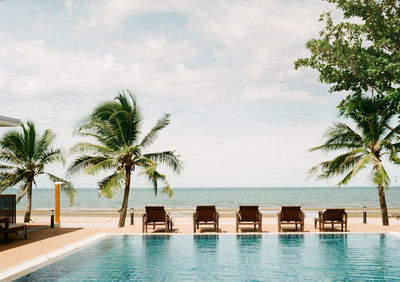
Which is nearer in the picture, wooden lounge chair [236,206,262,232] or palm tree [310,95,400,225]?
wooden lounge chair [236,206,262,232]

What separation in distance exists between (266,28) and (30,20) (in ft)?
29.4

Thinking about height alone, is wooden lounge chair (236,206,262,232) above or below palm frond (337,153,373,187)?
below

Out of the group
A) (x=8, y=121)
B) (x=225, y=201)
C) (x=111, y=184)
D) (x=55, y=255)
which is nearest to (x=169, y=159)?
(x=111, y=184)

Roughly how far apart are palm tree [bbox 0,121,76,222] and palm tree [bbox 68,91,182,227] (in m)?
4.39

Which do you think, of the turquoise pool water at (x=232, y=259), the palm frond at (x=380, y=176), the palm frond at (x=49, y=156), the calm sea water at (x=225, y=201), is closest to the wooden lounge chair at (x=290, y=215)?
the turquoise pool water at (x=232, y=259)

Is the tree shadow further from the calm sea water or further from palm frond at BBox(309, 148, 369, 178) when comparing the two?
the calm sea water

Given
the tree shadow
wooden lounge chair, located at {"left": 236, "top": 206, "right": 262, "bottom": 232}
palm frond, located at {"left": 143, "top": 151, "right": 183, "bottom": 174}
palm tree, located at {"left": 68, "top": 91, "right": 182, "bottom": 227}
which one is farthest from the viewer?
palm frond, located at {"left": 143, "top": 151, "right": 183, "bottom": 174}

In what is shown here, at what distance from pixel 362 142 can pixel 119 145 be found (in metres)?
10.1

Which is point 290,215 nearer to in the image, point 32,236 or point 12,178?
point 32,236

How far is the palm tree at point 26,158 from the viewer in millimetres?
19234

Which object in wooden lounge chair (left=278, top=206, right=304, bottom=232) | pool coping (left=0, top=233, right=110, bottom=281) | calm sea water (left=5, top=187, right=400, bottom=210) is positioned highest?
wooden lounge chair (left=278, top=206, right=304, bottom=232)

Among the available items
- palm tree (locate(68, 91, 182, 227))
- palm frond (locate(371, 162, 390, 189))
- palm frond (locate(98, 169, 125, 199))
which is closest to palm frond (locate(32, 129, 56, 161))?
palm tree (locate(68, 91, 182, 227))

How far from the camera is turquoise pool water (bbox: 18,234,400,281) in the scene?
7.81 m

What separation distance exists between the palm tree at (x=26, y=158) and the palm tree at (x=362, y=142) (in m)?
12.3
